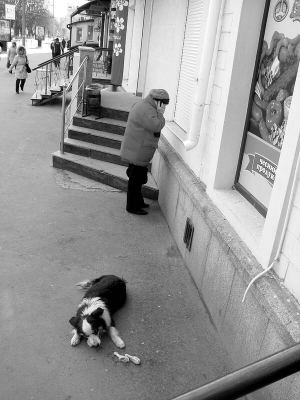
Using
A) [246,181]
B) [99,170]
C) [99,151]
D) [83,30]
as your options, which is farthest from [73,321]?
[83,30]

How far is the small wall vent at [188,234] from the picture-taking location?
15.6 ft

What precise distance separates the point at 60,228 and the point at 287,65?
351cm

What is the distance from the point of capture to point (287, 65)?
134 inches

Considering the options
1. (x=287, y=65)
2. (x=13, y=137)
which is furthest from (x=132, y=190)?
(x=13, y=137)

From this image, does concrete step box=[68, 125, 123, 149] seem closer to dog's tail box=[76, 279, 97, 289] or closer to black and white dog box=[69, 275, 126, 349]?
dog's tail box=[76, 279, 97, 289]

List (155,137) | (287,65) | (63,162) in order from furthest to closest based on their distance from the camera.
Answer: (63,162), (155,137), (287,65)

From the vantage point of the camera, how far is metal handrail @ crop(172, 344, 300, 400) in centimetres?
101

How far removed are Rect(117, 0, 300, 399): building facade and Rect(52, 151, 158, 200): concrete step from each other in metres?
1.26

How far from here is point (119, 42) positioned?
40.0ft

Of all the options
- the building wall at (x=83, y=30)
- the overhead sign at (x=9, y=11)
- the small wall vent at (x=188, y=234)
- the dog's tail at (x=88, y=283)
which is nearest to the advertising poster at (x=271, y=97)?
the small wall vent at (x=188, y=234)

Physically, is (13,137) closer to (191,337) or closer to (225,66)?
(225,66)

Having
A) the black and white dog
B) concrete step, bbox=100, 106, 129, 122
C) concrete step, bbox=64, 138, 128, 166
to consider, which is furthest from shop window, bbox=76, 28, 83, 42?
the black and white dog

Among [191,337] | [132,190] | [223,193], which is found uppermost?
[223,193]

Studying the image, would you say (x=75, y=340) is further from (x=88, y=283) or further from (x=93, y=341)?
(x=88, y=283)
